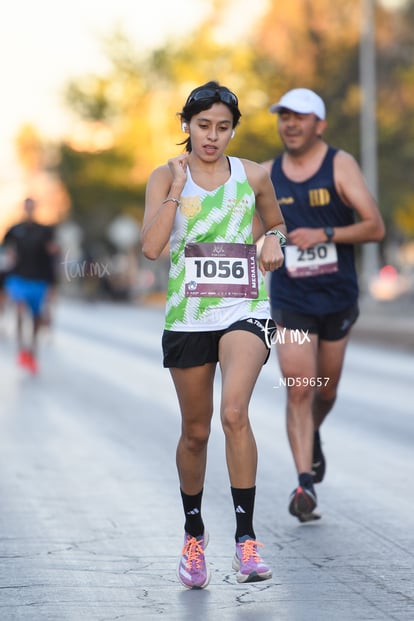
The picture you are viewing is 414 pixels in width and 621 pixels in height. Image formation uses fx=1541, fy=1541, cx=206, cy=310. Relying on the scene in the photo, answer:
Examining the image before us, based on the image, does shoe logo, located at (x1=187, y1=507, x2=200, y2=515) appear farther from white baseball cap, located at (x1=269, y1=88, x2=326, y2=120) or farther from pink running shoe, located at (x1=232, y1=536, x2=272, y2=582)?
white baseball cap, located at (x1=269, y1=88, x2=326, y2=120)

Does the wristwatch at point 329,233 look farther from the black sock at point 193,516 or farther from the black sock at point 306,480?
the black sock at point 193,516

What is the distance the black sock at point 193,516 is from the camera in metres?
6.02

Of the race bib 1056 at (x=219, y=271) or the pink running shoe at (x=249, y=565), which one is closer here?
the pink running shoe at (x=249, y=565)

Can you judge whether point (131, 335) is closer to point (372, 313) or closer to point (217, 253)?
point (372, 313)

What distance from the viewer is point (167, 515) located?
768 centimetres

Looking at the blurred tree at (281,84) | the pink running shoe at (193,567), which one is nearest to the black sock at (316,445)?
the pink running shoe at (193,567)

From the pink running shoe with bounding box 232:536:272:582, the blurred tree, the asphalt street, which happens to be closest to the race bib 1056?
the pink running shoe with bounding box 232:536:272:582

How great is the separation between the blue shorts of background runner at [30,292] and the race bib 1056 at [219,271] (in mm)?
11927

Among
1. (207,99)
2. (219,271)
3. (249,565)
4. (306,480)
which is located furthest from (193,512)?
(207,99)

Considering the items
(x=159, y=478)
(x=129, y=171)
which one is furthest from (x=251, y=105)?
(x=159, y=478)

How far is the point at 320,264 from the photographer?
7.88m

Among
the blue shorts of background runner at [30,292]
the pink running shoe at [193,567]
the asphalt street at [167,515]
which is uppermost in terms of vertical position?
the blue shorts of background runner at [30,292]

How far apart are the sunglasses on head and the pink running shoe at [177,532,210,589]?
170 centimetres

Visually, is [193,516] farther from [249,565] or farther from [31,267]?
[31,267]
